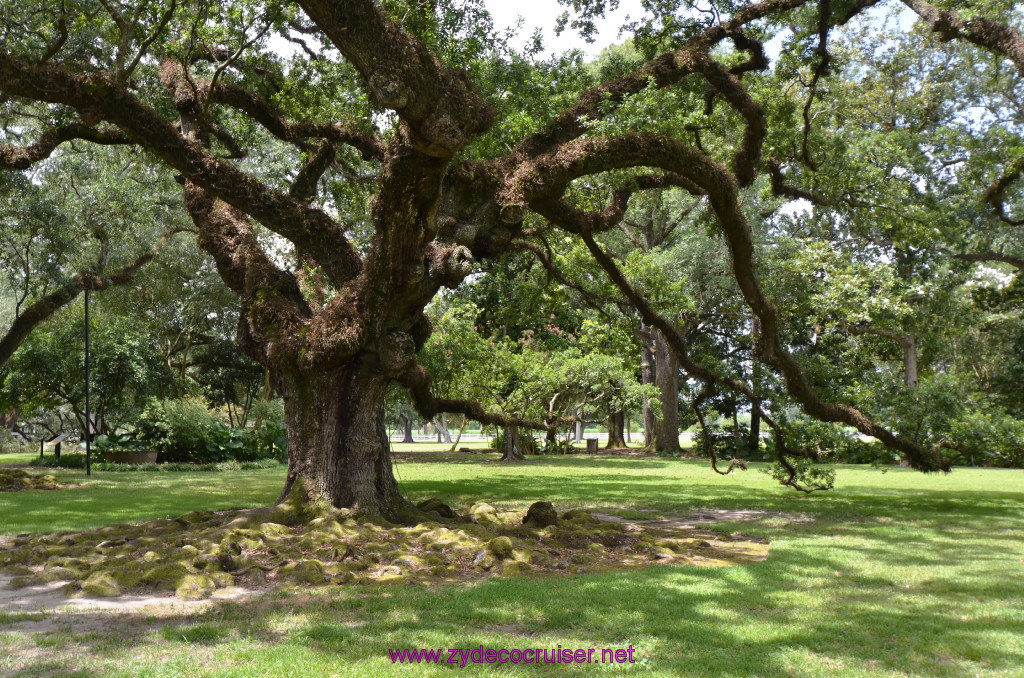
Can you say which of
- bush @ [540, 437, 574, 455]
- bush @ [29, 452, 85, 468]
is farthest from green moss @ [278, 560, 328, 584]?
bush @ [540, 437, 574, 455]

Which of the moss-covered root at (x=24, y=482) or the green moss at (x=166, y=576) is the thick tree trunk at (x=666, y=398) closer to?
the moss-covered root at (x=24, y=482)

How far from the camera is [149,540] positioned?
7.52 m

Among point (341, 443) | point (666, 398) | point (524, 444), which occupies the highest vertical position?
point (666, 398)

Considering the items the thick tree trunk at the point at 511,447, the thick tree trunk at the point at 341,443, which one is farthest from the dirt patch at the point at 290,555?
the thick tree trunk at the point at 511,447

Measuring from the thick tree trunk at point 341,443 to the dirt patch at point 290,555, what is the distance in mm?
404

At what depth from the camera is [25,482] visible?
1573 centimetres

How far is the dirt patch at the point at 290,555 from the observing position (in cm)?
581

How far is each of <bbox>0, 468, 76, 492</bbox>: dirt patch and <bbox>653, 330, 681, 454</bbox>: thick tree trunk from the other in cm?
2269

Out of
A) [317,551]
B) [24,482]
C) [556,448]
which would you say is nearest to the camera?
[317,551]

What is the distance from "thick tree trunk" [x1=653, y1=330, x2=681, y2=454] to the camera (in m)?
31.2

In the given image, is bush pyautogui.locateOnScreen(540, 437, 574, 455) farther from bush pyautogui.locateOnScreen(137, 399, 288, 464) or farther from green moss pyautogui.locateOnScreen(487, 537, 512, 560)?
green moss pyautogui.locateOnScreen(487, 537, 512, 560)

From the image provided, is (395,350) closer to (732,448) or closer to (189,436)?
(189,436)

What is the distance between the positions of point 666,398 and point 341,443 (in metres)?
25.6

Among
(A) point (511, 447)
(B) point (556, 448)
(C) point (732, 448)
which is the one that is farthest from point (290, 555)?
(B) point (556, 448)
